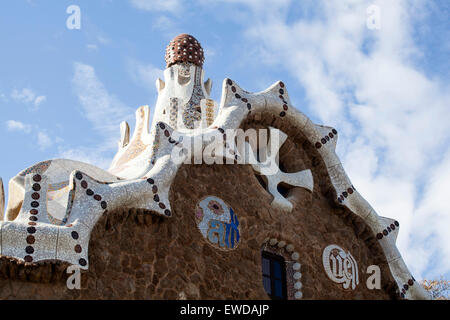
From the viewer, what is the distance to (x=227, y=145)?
843 cm

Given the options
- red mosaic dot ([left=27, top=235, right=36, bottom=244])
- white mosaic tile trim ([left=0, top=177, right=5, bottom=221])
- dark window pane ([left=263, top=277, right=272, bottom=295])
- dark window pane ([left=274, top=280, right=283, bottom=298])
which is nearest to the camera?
red mosaic dot ([left=27, top=235, right=36, bottom=244])

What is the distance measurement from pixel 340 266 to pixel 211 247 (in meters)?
2.11

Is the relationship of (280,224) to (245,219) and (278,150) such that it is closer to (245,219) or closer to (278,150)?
(245,219)

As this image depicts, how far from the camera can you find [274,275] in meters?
8.35

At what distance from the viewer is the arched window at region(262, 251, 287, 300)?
27.0 ft

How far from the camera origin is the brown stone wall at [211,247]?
655 cm

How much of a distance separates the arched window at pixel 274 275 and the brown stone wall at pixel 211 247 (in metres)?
0.16

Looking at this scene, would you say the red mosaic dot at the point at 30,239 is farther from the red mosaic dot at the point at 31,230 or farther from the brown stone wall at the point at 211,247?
the brown stone wall at the point at 211,247

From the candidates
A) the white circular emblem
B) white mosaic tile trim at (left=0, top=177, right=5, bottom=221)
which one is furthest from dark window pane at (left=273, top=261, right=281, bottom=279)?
white mosaic tile trim at (left=0, top=177, right=5, bottom=221)

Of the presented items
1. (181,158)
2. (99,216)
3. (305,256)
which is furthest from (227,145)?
(99,216)

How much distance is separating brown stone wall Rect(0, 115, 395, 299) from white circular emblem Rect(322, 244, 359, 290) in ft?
0.25

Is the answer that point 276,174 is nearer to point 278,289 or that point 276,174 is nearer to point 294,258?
point 294,258

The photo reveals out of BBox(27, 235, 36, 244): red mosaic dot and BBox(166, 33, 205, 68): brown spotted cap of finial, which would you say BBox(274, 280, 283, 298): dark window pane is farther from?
BBox(166, 33, 205, 68): brown spotted cap of finial
